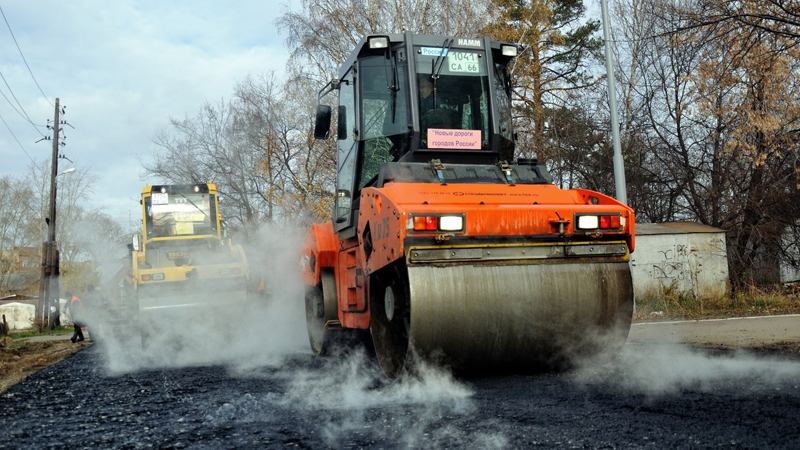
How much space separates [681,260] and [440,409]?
13.2m

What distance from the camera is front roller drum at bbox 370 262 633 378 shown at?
15.8 ft

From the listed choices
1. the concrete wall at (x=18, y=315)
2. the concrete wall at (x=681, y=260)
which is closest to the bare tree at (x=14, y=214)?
the concrete wall at (x=18, y=315)

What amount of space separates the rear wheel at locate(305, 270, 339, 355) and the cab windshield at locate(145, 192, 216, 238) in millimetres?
6967

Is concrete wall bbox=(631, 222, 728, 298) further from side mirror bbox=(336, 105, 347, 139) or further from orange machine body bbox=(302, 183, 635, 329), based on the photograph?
orange machine body bbox=(302, 183, 635, 329)

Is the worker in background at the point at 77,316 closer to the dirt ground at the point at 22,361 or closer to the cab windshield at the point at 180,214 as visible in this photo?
the dirt ground at the point at 22,361

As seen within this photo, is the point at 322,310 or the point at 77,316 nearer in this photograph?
the point at 322,310

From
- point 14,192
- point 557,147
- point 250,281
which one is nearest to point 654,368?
point 250,281

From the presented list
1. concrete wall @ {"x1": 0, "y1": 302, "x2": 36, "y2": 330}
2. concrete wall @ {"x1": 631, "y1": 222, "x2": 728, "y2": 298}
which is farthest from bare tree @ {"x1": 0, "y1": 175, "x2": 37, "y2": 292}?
concrete wall @ {"x1": 631, "y1": 222, "x2": 728, "y2": 298}

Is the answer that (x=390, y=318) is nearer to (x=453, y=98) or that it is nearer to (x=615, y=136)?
(x=453, y=98)

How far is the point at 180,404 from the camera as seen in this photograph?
5543 millimetres

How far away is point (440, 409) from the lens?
14.9ft

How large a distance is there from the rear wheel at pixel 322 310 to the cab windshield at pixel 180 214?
697cm

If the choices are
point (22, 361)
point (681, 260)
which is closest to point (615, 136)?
point (681, 260)

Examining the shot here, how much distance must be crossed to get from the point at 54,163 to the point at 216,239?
1833 cm
